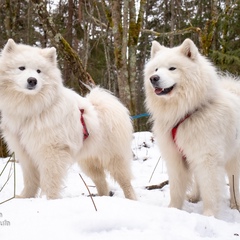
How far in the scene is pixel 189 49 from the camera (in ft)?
11.1

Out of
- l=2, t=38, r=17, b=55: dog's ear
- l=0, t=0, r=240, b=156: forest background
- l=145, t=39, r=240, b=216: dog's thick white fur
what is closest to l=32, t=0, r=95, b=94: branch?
Result: l=0, t=0, r=240, b=156: forest background

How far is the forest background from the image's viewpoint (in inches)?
274

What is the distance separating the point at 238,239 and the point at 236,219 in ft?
4.91

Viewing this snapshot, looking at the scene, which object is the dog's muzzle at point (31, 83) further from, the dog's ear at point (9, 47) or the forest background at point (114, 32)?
the forest background at point (114, 32)

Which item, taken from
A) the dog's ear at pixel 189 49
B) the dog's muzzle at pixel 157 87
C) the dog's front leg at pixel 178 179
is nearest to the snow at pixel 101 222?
Answer: the dog's front leg at pixel 178 179

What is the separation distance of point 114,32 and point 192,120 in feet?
14.8

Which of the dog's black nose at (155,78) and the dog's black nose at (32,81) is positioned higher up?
the dog's black nose at (155,78)

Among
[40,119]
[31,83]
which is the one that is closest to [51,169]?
[40,119]

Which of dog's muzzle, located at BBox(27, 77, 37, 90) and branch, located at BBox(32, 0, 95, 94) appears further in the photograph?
branch, located at BBox(32, 0, 95, 94)

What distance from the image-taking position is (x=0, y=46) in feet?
34.0

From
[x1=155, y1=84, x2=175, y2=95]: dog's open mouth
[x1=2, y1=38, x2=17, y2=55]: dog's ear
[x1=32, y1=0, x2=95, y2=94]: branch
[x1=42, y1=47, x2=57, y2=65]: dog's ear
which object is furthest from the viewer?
[x1=32, y1=0, x2=95, y2=94]: branch

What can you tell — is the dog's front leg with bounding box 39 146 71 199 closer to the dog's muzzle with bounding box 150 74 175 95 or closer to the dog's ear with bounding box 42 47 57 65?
the dog's ear with bounding box 42 47 57 65

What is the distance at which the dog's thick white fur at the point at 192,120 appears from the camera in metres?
3.15

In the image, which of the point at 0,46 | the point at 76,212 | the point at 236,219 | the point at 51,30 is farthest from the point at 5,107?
the point at 0,46
